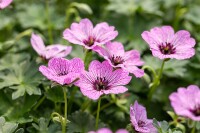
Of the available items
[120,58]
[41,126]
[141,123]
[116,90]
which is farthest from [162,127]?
[41,126]

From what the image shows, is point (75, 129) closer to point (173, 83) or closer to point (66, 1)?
point (173, 83)

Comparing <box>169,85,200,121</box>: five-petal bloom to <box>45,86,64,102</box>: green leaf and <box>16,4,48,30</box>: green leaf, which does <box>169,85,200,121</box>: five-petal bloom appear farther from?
<box>16,4,48,30</box>: green leaf

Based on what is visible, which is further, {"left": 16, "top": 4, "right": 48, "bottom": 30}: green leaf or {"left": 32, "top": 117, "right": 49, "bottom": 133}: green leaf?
{"left": 16, "top": 4, "right": 48, "bottom": 30}: green leaf

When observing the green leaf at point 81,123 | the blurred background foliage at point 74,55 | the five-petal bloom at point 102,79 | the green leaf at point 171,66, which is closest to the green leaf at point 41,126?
the blurred background foliage at point 74,55

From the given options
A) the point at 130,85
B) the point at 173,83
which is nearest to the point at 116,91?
the point at 130,85

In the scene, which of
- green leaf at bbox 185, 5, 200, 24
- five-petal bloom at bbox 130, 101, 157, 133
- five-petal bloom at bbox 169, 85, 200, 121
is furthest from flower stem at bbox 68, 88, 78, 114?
green leaf at bbox 185, 5, 200, 24

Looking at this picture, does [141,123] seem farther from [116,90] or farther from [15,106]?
[15,106]
